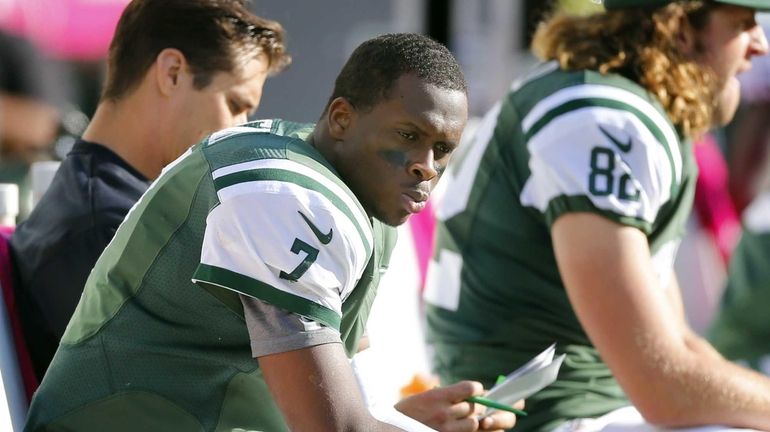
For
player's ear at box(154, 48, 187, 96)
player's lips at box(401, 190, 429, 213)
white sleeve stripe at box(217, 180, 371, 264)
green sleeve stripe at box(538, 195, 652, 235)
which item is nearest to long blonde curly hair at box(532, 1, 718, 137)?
green sleeve stripe at box(538, 195, 652, 235)

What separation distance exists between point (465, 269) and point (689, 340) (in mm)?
627

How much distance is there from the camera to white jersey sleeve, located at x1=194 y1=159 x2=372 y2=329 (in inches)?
76.2

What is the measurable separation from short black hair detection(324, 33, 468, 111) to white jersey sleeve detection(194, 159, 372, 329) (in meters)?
0.23

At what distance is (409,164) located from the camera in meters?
2.15

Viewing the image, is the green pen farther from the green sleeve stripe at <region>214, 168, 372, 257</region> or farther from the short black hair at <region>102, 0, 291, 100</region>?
the short black hair at <region>102, 0, 291, 100</region>

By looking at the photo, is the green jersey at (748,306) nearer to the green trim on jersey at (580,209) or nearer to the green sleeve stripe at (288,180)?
the green trim on jersey at (580,209)

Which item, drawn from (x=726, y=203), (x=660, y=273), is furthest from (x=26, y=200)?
(x=660, y=273)

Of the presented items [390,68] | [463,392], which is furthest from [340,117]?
[463,392]

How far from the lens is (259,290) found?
6.35ft

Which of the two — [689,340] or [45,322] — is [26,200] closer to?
[45,322]

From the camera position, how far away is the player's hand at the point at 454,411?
7.97 ft

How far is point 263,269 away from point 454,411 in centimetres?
65

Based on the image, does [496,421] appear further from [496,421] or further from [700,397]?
[700,397]

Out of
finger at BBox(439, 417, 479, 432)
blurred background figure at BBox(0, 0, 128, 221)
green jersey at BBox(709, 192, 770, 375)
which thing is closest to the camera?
finger at BBox(439, 417, 479, 432)
